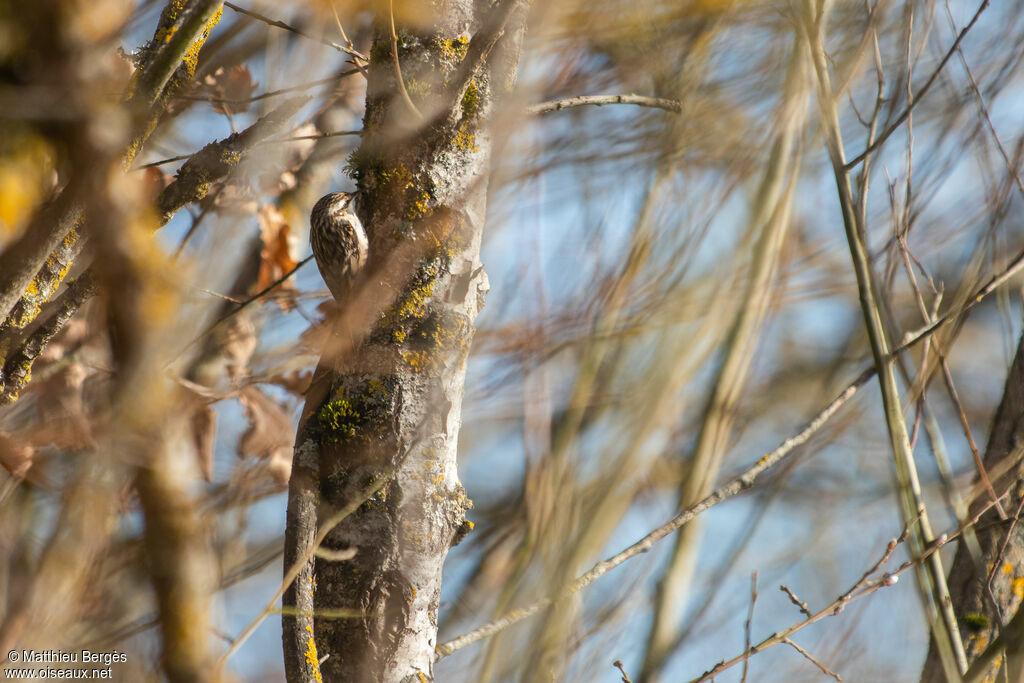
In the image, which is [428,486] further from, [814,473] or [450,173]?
[814,473]

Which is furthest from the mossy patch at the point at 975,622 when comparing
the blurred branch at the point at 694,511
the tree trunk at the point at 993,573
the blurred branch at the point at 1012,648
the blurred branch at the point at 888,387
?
the blurred branch at the point at 694,511

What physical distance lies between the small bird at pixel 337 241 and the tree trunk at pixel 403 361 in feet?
0.76

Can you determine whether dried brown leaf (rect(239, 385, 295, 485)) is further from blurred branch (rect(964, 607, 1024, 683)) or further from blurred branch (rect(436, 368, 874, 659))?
blurred branch (rect(964, 607, 1024, 683))

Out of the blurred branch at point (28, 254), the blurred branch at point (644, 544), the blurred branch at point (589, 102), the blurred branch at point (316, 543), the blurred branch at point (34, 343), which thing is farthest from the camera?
the blurred branch at point (589, 102)

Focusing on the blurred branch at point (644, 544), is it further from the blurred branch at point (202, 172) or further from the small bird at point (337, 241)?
the blurred branch at point (202, 172)

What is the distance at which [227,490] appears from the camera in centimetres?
188

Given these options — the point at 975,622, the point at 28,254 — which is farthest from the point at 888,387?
the point at 28,254

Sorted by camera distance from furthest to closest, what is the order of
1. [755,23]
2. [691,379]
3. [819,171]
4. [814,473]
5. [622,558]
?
[814,473], [819,171], [755,23], [691,379], [622,558]

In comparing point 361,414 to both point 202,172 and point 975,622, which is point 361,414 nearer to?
point 202,172

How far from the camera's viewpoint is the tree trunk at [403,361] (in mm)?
1628

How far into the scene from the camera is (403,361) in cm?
171

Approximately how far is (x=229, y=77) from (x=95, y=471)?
2550 mm

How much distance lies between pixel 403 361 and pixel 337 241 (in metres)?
0.94

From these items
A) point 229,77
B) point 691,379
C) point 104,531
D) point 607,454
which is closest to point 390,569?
point 104,531
